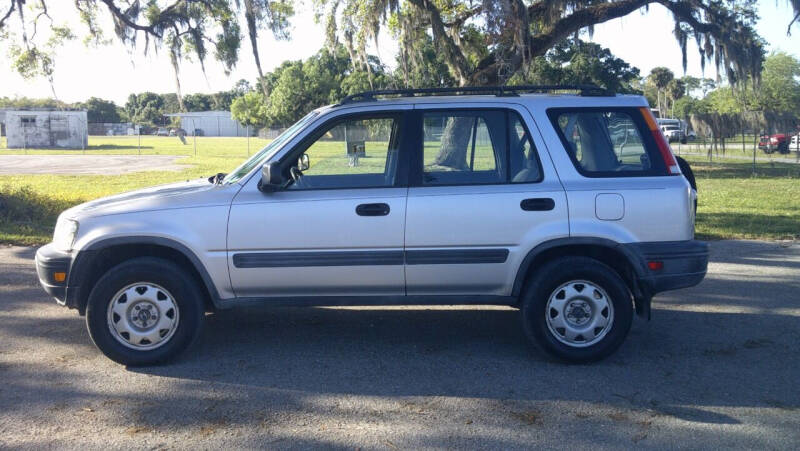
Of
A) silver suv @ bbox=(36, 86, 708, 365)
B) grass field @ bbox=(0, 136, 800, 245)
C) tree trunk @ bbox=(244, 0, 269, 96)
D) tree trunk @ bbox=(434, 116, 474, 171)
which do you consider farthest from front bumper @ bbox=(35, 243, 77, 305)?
tree trunk @ bbox=(244, 0, 269, 96)

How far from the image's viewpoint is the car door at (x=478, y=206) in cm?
513

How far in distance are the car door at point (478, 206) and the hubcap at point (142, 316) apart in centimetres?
176

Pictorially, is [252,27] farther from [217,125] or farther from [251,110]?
[217,125]

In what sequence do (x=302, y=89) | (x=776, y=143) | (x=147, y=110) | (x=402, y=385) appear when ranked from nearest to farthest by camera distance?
(x=402, y=385) → (x=776, y=143) → (x=302, y=89) → (x=147, y=110)

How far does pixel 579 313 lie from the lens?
525 centimetres

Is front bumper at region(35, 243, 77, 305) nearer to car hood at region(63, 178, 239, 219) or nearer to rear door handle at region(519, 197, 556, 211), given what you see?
car hood at region(63, 178, 239, 219)

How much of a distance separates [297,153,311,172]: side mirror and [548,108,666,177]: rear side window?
1.86m

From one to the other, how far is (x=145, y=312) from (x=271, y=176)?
54.0 inches

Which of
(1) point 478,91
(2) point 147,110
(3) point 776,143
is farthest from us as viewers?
(2) point 147,110

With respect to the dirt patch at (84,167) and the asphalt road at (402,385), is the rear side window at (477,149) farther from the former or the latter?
the dirt patch at (84,167)

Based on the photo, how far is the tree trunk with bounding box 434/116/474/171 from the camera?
536 cm

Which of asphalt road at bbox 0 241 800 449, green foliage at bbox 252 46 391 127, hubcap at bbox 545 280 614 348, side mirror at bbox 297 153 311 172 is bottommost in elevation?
asphalt road at bbox 0 241 800 449

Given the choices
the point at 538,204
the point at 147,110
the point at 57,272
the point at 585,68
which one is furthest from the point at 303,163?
the point at 147,110

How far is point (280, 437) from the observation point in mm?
4023
